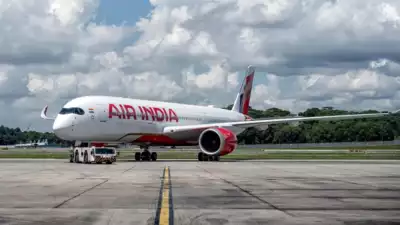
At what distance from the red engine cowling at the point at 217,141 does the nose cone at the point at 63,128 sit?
10880 mm

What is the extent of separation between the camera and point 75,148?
4322 centimetres

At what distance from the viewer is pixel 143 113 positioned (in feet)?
148

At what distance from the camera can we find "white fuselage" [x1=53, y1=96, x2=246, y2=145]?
40344 millimetres

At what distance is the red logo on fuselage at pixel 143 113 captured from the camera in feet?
139

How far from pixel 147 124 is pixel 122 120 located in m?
3.01

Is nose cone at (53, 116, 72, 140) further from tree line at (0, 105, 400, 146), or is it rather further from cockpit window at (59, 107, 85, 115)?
tree line at (0, 105, 400, 146)

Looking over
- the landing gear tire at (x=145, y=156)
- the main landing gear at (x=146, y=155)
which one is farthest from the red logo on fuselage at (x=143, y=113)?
the landing gear tire at (x=145, y=156)

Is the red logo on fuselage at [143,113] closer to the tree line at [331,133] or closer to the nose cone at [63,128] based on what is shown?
the nose cone at [63,128]

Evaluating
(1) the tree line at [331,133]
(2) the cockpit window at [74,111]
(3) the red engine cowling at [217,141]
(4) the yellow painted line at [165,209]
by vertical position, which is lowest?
(4) the yellow painted line at [165,209]

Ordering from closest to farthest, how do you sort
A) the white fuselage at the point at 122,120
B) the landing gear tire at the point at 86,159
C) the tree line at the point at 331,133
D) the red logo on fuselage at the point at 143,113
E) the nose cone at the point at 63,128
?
1. the nose cone at the point at 63,128
2. the white fuselage at the point at 122,120
3. the landing gear tire at the point at 86,159
4. the red logo on fuselage at the point at 143,113
5. the tree line at the point at 331,133

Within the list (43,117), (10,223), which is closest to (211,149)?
(43,117)

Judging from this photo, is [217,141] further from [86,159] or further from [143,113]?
[86,159]

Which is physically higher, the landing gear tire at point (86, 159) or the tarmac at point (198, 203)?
the landing gear tire at point (86, 159)

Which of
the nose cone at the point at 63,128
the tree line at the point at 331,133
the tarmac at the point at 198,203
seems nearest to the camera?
the tarmac at the point at 198,203
